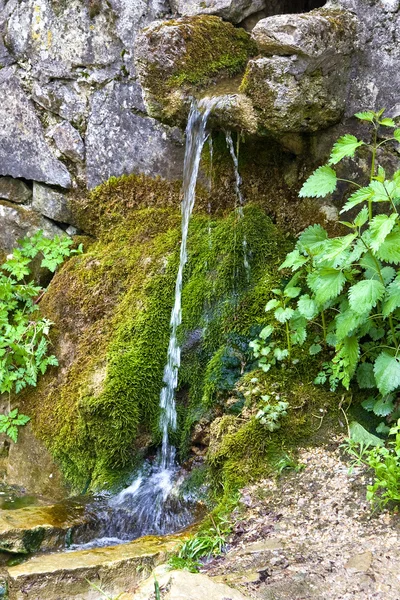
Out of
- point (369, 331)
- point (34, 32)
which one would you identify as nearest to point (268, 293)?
point (369, 331)

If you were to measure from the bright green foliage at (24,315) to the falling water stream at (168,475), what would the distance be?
782 millimetres

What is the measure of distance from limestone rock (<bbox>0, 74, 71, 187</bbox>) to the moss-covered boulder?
125cm

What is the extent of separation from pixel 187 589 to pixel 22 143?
3813 millimetres

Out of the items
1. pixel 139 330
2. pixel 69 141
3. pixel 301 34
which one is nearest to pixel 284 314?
pixel 139 330

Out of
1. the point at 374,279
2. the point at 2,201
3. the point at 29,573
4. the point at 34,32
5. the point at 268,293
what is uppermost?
the point at 34,32

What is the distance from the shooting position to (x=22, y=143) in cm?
491

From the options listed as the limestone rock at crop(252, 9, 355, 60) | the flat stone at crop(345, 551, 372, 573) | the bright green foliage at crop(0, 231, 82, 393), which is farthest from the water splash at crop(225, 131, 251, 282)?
the flat stone at crop(345, 551, 372, 573)

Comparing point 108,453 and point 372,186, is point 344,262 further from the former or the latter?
point 108,453

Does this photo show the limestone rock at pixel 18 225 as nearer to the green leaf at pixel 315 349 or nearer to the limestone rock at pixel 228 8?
the limestone rock at pixel 228 8

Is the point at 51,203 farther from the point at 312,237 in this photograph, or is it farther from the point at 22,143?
the point at 312,237

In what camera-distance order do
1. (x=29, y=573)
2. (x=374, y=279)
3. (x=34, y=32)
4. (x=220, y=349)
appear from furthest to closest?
(x=34, y=32) < (x=220, y=349) < (x=374, y=279) < (x=29, y=573)

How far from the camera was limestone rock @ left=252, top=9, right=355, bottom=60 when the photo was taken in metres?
3.11

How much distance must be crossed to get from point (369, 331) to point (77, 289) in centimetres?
201

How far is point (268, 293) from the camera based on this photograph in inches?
142
